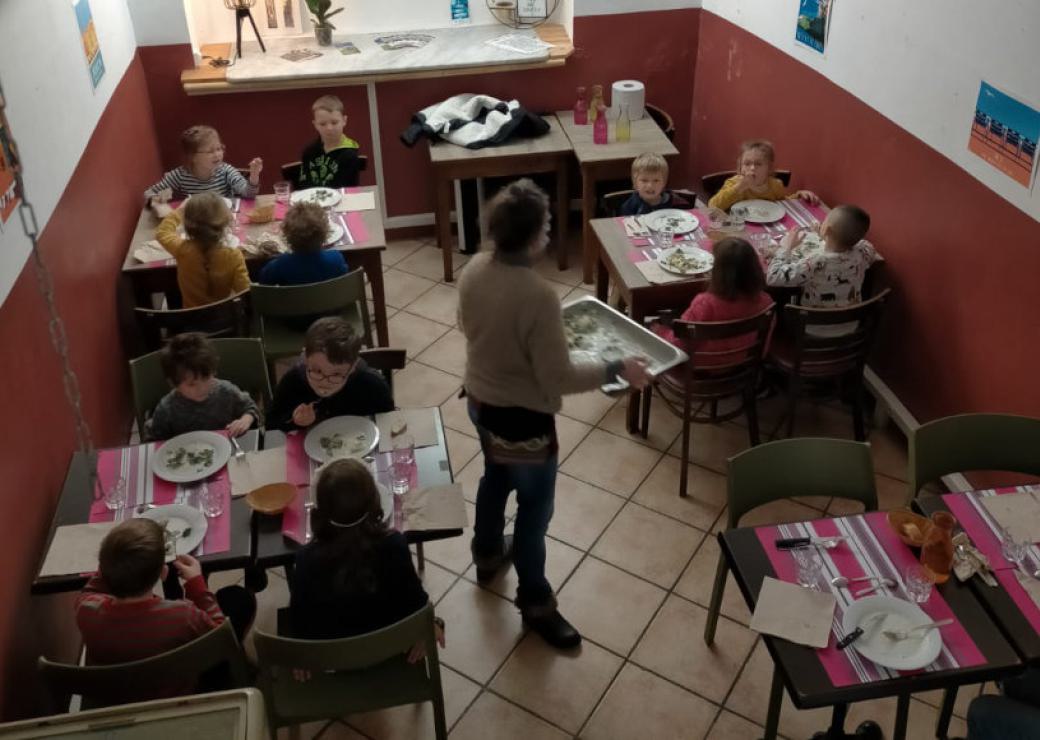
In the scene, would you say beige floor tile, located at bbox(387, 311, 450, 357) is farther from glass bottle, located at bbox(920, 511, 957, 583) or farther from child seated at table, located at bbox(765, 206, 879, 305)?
glass bottle, located at bbox(920, 511, 957, 583)

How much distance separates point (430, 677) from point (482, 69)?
4.28 meters

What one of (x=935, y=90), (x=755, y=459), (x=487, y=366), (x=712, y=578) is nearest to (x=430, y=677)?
(x=487, y=366)

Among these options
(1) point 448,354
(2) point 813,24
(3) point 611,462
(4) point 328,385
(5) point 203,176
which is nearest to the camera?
(4) point 328,385

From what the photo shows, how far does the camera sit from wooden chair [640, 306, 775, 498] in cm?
382

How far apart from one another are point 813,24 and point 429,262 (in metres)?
2.69

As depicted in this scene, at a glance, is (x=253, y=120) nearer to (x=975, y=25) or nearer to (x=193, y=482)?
(x=193, y=482)

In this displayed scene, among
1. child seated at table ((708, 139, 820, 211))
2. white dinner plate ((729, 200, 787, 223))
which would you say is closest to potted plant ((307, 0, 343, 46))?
child seated at table ((708, 139, 820, 211))

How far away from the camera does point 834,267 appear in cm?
417

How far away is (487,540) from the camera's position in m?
3.62

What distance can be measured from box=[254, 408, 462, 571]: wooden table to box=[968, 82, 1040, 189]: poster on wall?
236cm

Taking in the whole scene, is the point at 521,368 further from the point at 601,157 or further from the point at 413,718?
the point at 601,157

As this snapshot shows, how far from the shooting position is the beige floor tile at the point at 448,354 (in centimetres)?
507

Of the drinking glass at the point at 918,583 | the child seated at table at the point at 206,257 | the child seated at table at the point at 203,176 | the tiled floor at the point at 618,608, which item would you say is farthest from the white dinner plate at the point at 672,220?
the drinking glass at the point at 918,583

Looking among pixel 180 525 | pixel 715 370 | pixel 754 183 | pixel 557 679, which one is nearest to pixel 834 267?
pixel 715 370
